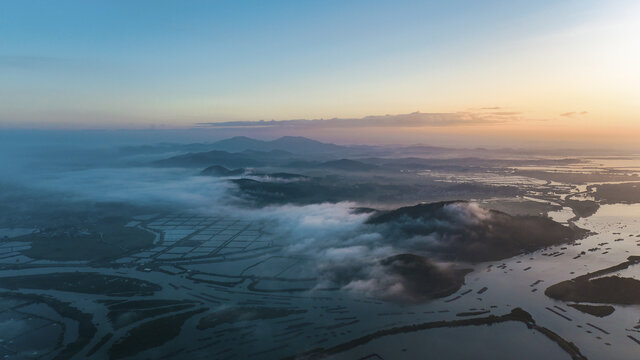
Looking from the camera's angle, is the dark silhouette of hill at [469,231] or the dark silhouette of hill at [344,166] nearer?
the dark silhouette of hill at [469,231]

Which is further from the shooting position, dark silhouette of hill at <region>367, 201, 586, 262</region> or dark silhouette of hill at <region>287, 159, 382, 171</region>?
dark silhouette of hill at <region>287, 159, 382, 171</region>

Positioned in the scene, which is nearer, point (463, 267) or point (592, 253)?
point (463, 267)

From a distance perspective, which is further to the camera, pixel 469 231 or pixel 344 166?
pixel 344 166

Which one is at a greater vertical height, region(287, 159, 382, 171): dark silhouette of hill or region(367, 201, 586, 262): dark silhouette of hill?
region(287, 159, 382, 171): dark silhouette of hill

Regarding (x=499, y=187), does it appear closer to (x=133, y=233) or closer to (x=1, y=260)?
(x=133, y=233)

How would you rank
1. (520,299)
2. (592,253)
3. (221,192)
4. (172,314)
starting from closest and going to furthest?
(172,314)
(520,299)
(592,253)
(221,192)

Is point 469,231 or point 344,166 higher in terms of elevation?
point 344,166

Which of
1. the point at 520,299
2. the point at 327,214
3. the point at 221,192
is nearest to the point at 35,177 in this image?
the point at 221,192

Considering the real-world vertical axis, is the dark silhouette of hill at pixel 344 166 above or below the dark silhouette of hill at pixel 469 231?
above

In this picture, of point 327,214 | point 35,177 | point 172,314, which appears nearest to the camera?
point 172,314

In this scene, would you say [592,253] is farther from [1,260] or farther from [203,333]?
[1,260]
